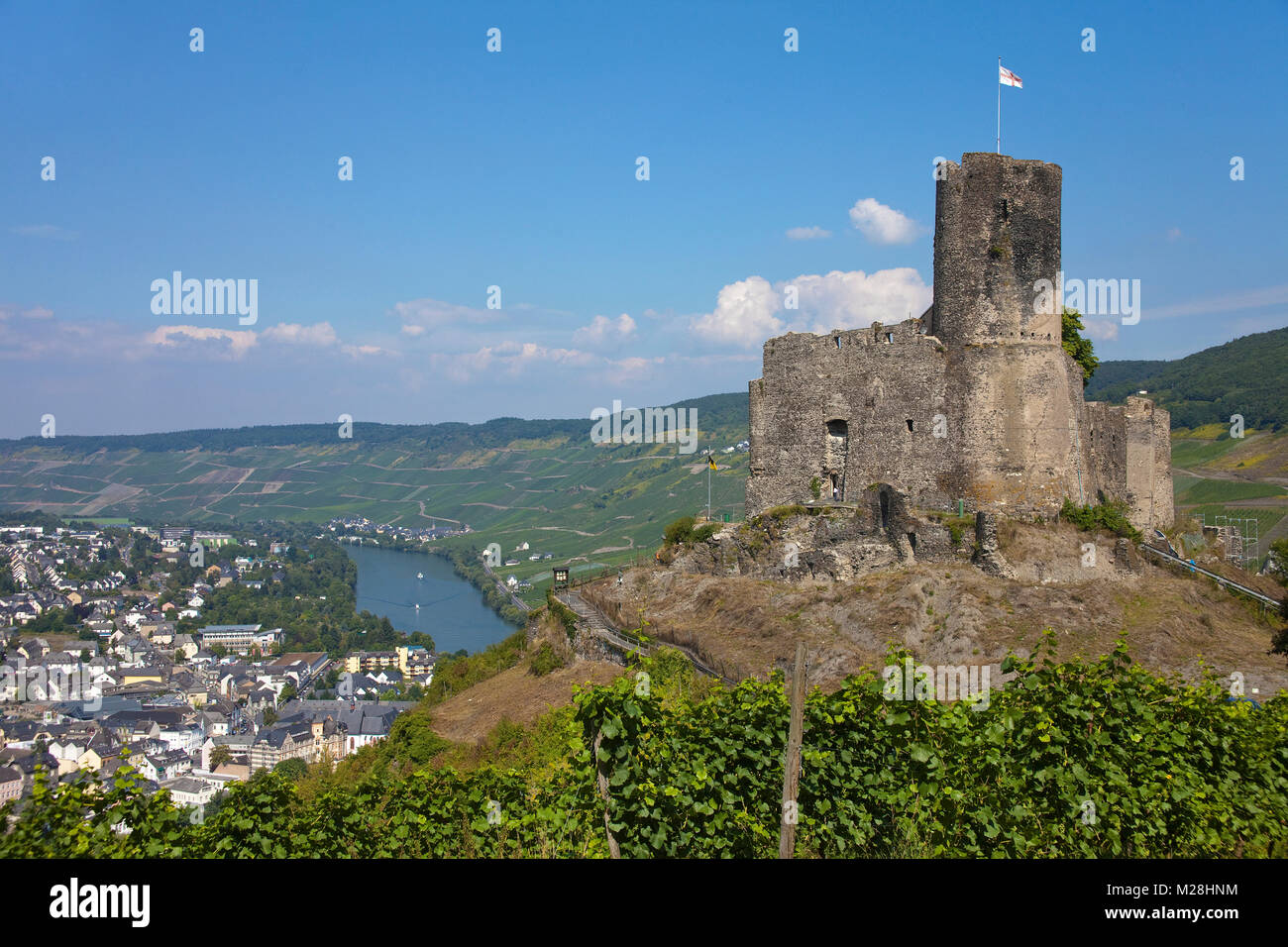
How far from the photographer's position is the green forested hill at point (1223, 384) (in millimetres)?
119625

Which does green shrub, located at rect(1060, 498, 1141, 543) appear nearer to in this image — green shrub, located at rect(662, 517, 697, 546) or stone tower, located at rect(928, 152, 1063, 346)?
stone tower, located at rect(928, 152, 1063, 346)

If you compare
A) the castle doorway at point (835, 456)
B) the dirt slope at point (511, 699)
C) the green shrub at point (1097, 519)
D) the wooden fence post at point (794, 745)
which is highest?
the castle doorway at point (835, 456)

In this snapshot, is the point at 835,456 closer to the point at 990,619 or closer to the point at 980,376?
the point at 980,376

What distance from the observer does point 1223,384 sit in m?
136

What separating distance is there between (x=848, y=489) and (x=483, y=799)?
64.6 ft

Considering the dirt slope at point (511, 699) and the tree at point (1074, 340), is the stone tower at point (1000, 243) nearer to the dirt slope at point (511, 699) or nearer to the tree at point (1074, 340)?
the tree at point (1074, 340)

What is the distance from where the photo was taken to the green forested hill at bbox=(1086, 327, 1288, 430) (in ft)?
392

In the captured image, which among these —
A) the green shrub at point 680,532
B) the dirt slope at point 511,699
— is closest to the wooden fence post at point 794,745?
the dirt slope at point 511,699

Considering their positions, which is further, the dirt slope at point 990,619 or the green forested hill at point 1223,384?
the green forested hill at point 1223,384

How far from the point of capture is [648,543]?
144 metres

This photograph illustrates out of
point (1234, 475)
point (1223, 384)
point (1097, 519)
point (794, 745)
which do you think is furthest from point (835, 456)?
point (1223, 384)

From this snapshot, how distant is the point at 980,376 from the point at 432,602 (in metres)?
127

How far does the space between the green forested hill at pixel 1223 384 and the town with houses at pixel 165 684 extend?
273 feet

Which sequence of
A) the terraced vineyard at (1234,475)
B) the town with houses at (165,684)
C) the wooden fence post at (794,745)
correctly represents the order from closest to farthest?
the wooden fence post at (794,745) → the town with houses at (165,684) → the terraced vineyard at (1234,475)
